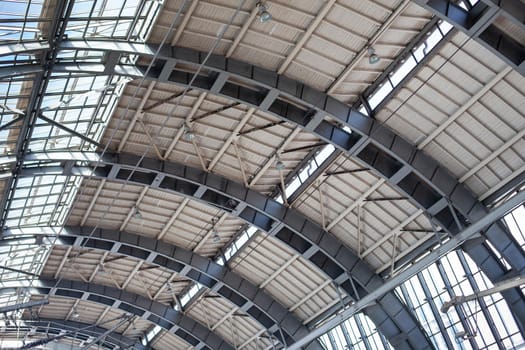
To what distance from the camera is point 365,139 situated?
30.1 metres

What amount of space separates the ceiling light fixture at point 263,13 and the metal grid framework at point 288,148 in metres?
0.55

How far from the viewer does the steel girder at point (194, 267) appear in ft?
133

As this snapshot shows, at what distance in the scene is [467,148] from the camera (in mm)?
30062

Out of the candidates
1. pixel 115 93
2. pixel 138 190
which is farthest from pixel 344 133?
pixel 138 190

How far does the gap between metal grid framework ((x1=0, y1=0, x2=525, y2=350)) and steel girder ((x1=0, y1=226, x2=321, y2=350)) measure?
0.14 m

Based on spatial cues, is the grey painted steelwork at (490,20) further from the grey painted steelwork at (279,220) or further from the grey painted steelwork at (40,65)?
the grey painted steelwork at (279,220)

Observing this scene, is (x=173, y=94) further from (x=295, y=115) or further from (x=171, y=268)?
(x=171, y=268)

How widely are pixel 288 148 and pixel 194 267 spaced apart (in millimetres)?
13302

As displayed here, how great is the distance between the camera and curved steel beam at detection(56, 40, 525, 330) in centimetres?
2806

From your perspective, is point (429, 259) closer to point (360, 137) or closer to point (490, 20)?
point (360, 137)

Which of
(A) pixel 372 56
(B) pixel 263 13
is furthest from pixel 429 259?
(B) pixel 263 13

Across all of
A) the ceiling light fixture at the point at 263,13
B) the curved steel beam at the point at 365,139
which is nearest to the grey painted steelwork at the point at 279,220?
the curved steel beam at the point at 365,139

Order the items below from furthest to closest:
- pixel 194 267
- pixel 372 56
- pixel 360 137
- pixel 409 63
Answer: pixel 194 267, pixel 360 137, pixel 409 63, pixel 372 56

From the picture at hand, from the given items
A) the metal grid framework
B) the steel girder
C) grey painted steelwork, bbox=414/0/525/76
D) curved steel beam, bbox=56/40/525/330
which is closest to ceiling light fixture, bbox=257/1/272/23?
the metal grid framework
